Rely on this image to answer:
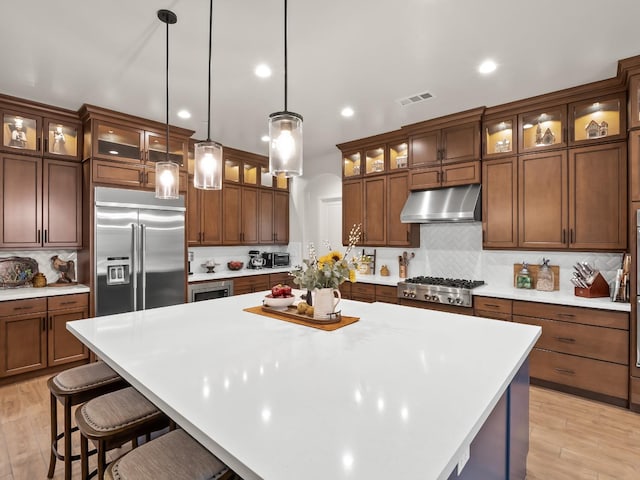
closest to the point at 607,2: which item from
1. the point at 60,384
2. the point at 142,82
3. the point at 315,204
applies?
the point at 142,82

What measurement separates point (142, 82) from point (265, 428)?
314 cm

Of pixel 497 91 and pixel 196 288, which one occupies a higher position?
pixel 497 91

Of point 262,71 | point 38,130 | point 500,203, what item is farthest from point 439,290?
point 38,130

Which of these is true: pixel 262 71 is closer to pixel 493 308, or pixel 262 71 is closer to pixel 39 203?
pixel 39 203

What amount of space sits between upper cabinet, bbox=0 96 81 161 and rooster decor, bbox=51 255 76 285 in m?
1.16

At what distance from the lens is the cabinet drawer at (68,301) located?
3.52 m

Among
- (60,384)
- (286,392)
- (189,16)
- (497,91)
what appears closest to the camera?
(286,392)

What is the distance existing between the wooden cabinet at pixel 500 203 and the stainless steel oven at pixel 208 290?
3.20 meters

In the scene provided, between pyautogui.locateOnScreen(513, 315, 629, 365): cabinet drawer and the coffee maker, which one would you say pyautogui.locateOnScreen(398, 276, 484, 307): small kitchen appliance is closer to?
pyautogui.locateOnScreen(513, 315, 629, 365): cabinet drawer

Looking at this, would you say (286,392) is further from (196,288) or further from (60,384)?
(196,288)

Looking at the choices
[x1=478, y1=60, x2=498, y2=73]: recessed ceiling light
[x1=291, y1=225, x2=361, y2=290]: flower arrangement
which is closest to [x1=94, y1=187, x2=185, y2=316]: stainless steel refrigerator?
[x1=291, y1=225, x2=361, y2=290]: flower arrangement

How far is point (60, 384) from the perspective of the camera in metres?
1.77

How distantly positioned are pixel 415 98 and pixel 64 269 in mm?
4220

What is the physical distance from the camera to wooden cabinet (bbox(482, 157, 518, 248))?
3619 mm
